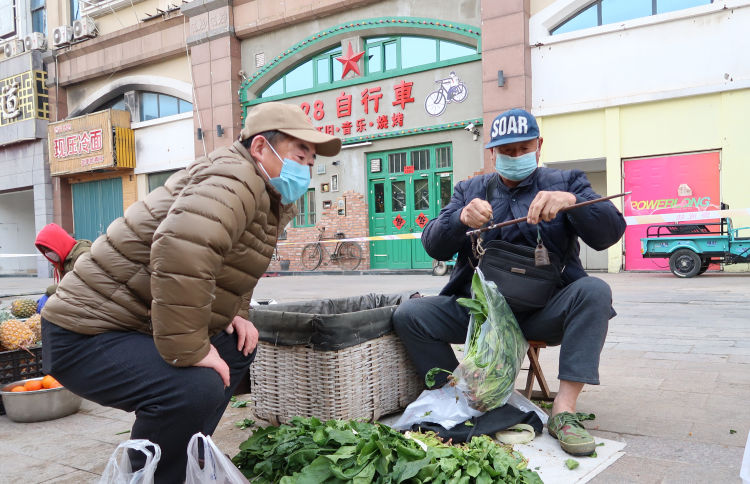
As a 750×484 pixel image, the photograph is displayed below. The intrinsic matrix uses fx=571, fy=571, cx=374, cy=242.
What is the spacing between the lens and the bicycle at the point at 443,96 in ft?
44.8

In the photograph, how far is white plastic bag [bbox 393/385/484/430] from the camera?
2.61 meters

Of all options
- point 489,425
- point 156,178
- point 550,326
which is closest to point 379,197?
point 156,178

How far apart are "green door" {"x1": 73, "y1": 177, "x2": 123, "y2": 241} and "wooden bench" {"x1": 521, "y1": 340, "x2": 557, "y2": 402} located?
19.3 metres

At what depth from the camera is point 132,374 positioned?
1.85 meters

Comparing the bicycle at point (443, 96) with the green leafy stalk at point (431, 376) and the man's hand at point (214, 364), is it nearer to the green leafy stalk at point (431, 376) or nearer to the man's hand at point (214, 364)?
the green leafy stalk at point (431, 376)

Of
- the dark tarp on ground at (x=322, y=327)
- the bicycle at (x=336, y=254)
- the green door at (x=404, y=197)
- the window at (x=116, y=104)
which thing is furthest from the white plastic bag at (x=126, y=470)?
the window at (x=116, y=104)

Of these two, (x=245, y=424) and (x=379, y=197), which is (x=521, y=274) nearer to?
(x=245, y=424)

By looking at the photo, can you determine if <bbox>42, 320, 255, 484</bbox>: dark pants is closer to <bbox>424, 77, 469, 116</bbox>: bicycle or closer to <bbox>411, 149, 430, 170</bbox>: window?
<bbox>424, 77, 469, 116</bbox>: bicycle

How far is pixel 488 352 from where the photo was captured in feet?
8.46

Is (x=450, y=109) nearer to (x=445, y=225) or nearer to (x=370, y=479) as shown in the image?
(x=445, y=225)

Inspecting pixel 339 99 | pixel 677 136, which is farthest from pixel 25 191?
pixel 677 136

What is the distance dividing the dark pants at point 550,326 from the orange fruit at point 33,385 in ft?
7.16

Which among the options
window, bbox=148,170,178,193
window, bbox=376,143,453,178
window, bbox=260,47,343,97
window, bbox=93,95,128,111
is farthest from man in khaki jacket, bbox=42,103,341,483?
window, bbox=93,95,128,111

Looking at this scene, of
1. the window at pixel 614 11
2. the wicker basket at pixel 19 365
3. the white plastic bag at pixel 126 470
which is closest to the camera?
the white plastic bag at pixel 126 470
